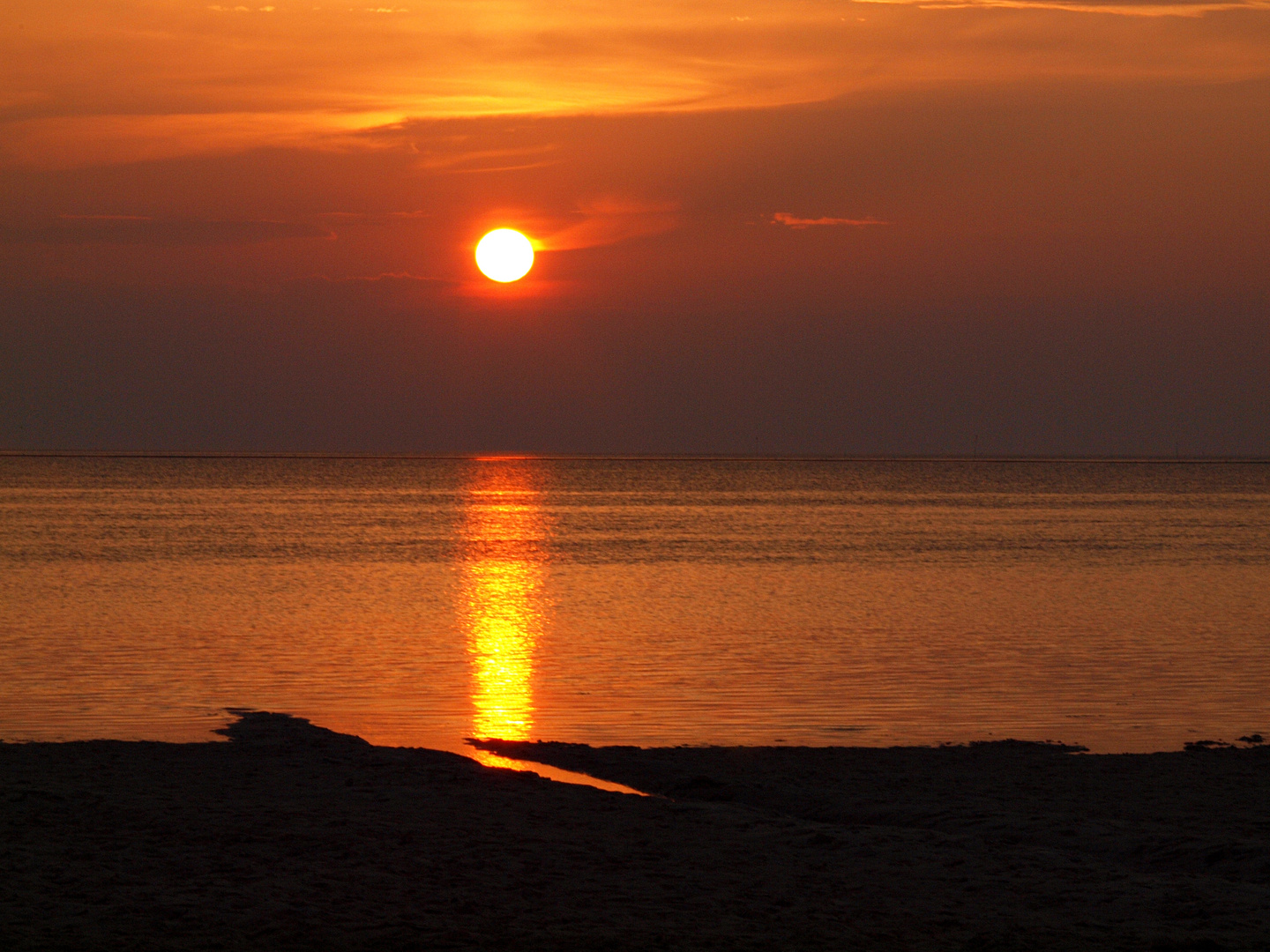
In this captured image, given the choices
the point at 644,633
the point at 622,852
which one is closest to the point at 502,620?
the point at 644,633

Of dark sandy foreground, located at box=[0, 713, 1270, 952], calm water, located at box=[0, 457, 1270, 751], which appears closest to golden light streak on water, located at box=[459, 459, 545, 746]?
calm water, located at box=[0, 457, 1270, 751]

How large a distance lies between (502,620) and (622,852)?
27.5 m

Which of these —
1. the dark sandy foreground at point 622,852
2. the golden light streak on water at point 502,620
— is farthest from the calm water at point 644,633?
the dark sandy foreground at point 622,852

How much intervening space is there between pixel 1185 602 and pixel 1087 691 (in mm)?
20096

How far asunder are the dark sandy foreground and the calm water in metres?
3.87

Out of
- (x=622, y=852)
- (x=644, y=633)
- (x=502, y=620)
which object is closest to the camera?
(x=622, y=852)

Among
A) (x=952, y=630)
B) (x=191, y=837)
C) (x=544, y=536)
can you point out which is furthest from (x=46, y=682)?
(x=544, y=536)

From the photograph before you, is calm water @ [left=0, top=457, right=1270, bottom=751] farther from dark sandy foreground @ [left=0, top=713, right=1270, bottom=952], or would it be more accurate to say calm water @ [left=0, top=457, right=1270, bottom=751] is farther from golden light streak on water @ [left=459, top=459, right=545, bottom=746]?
dark sandy foreground @ [left=0, top=713, right=1270, bottom=952]

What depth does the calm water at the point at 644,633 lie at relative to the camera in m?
23.8

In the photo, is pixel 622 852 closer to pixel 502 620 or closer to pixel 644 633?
pixel 644 633

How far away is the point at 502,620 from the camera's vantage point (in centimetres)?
4050

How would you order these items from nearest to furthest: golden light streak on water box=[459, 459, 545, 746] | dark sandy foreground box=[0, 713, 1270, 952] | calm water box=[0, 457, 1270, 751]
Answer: dark sandy foreground box=[0, 713, 1270, 952], calm water box=[0, 457, 1270, 751], golden light streak on water box=[459, 459, 545, 746]

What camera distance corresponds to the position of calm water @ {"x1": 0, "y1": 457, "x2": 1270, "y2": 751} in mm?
23781

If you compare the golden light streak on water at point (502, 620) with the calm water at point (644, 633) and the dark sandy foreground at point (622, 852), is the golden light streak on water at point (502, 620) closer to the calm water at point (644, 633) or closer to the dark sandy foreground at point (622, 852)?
the calm water at point (644, 633)
